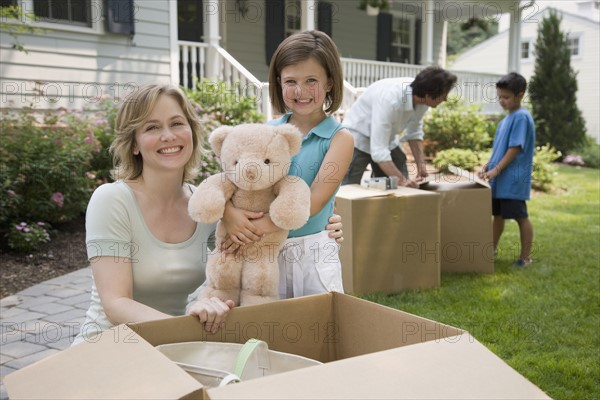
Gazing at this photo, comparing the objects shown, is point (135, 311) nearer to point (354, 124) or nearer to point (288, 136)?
point (288, 136)

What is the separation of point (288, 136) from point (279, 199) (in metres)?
0.20

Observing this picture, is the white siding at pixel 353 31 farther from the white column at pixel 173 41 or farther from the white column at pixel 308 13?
the white column at pixel 173 41

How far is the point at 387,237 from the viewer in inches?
160

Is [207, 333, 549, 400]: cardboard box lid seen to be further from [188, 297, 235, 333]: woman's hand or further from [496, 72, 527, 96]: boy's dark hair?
[496, 72, 527, 96]: boy's dark hair

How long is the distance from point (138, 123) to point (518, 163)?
377 centimetres

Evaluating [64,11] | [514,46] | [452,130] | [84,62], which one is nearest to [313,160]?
[84,62]

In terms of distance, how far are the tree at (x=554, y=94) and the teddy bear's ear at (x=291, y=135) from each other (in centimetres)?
1474

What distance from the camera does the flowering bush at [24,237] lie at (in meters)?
5.09

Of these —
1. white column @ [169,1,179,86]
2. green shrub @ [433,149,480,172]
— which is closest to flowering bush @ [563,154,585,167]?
green shrub @ [433,149,480,172]

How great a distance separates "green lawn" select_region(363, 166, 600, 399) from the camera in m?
3.00

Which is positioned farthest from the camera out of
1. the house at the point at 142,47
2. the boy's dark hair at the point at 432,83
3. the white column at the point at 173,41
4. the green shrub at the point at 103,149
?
the white column at the point at 173,41

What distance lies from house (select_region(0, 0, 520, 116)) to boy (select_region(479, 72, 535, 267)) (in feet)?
8.27

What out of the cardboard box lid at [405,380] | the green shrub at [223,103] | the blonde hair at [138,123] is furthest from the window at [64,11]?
the cardboard box lid at [405,380]

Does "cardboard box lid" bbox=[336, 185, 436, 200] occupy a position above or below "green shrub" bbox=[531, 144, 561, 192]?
above
